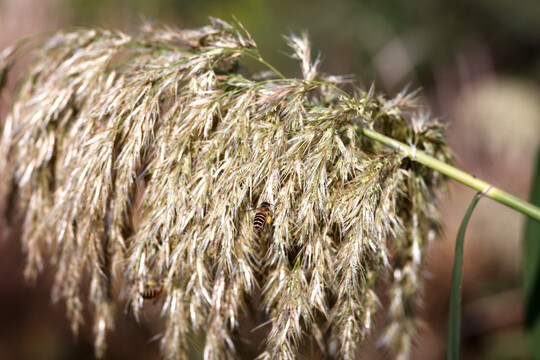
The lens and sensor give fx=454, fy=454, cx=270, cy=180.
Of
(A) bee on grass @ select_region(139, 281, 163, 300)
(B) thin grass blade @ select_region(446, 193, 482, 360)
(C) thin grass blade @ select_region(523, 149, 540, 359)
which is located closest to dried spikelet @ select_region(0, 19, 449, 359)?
(A) bee on grass @ select_region(139, 281, 163, 300)

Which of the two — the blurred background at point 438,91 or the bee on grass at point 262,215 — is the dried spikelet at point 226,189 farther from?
the blurred background at point 438,91

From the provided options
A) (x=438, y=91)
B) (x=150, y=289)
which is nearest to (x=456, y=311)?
(x=150, y=289)

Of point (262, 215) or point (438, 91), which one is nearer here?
point (262, 215)

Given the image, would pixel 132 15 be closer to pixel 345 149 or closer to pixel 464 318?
pixel 464 318

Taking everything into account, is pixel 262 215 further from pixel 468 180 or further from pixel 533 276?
pixel 533 276

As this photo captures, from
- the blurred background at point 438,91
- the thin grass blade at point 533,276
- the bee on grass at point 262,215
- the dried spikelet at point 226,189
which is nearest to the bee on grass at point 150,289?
the dried spikelet at point 226,189

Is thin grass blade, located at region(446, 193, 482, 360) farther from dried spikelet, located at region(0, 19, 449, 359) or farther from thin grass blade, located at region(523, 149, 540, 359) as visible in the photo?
thin grass blade, located at region(523, 149, 540, 359)
